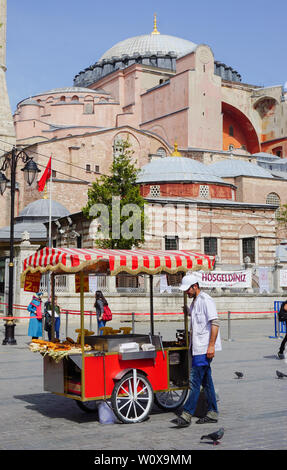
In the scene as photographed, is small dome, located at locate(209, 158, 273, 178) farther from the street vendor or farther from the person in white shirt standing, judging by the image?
the person in white shirt standing

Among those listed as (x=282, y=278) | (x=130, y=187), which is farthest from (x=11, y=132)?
(x=282, y=278)

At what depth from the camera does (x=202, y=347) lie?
20.1ft

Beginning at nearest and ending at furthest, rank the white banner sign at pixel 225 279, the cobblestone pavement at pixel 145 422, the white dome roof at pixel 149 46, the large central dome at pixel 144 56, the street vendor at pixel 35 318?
the cobblestone pavement at pixel 145 422, the street vendor at pixel 35 318, the white banner sign at pixel 225 279, the large central dome at pixel 144 56, the white dome roof at pixel 149 46

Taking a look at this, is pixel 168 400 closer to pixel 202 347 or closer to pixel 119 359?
pixel 119 359

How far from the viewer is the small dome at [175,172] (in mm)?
32750

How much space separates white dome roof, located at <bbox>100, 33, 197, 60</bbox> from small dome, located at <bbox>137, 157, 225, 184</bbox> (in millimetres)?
28575

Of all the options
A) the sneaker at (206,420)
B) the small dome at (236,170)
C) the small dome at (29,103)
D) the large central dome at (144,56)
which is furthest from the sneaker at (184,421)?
the large central dome at (144,56)

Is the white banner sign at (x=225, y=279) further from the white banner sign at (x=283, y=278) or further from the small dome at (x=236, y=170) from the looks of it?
the small dome at (x=236, y=170)

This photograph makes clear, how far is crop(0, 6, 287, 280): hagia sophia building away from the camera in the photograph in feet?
99.6

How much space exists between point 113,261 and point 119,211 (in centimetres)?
2024

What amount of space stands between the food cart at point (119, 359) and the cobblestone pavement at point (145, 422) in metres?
0.28

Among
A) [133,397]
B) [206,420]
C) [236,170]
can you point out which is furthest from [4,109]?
[206,420]

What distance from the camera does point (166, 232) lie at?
2895cm

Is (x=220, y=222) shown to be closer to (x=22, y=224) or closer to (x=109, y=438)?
(x=22, y=224)
